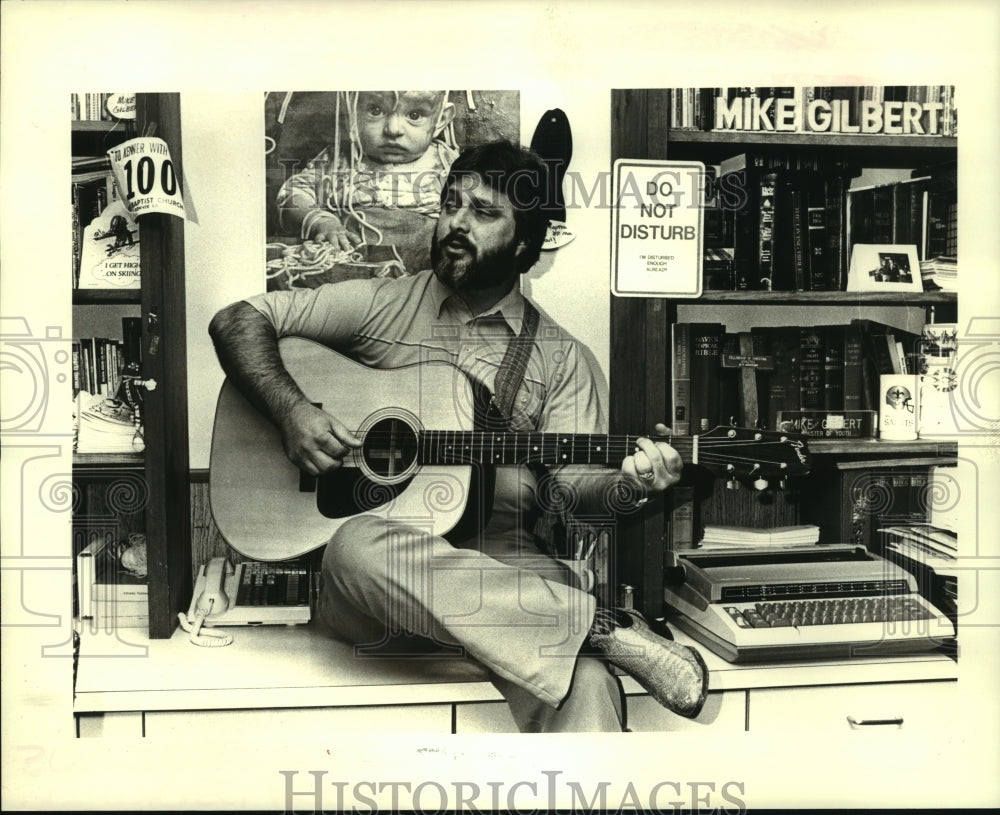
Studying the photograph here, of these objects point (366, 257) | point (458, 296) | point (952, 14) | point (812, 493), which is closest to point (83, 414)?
point (366, 257)

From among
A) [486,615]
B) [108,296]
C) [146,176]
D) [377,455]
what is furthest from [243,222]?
[486,615]

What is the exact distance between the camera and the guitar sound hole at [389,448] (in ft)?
6.79

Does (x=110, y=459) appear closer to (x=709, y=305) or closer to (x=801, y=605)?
(x=709, y=305)

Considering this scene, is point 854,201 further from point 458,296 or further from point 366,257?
point 366,257

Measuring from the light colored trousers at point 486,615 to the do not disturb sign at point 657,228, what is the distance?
2.20ft

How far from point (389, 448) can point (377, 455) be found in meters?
0.03

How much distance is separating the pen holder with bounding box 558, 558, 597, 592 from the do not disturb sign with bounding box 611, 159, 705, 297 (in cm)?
62

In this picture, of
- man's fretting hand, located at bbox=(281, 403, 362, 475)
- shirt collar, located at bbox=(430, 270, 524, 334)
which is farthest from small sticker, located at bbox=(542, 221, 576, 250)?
man's fretting hand, located at bbox=(281, 403, 362, 475)

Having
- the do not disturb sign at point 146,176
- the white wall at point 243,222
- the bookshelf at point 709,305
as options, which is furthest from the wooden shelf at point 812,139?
the do not disturb sign at point 146,176

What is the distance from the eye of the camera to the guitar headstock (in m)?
2.10

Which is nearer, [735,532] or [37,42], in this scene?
[37,42]

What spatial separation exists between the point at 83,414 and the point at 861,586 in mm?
1820

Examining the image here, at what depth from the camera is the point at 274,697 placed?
206 cm

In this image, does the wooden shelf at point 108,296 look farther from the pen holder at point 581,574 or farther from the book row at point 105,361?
the pen holder at point 581,574
